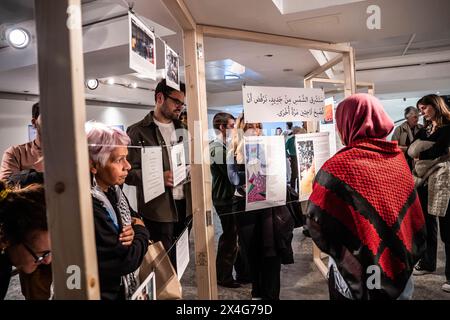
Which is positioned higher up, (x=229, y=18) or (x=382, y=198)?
(x=229, y=18)

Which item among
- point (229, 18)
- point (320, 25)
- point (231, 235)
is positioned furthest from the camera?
point (231, 235)

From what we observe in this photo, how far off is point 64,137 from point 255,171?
1334 mm

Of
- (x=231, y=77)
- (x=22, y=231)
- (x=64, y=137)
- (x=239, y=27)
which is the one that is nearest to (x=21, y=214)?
(x=22, y=231)

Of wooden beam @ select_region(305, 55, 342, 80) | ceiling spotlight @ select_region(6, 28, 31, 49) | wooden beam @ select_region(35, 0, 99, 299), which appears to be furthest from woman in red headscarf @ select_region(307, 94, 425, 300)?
ceiling spotlight @ select_region(6, 28, 31, 49)

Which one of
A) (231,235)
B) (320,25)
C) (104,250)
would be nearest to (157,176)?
(104,250)

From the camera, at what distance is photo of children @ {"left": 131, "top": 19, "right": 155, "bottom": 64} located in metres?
0.97

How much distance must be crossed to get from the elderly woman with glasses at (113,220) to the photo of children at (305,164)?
49.7 inches

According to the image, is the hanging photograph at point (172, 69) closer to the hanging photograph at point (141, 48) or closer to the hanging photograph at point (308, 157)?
the hanging photograph at point (141, 48)

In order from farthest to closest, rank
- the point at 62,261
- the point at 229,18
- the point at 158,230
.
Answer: the point at 229,18 → the point at 158,230 → the point at 62,261

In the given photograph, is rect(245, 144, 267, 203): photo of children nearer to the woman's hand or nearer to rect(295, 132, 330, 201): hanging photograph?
rect(295, 132, 330, 201): hanging photograph

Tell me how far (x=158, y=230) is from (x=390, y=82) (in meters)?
5.44

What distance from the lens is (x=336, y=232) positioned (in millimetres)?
1128

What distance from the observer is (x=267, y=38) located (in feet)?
5.90
